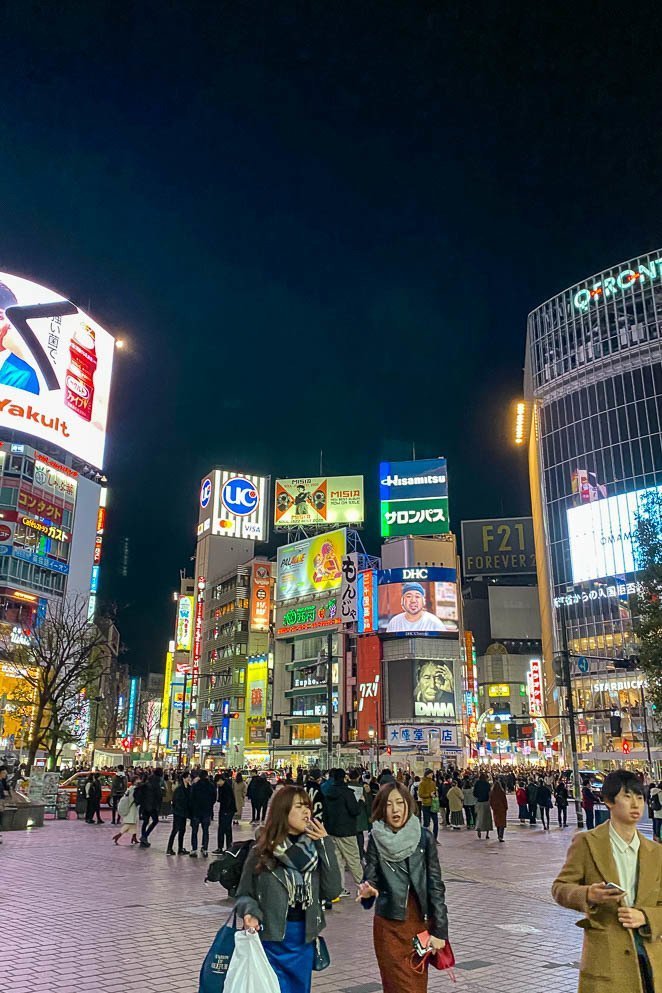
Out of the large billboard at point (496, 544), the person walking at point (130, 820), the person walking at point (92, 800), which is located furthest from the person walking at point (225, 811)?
the large billboard at point (496, 544)

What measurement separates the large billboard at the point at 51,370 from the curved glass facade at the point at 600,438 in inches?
1984

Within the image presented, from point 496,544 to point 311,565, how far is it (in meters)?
54.1

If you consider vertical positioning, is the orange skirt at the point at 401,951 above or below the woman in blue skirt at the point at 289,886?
below

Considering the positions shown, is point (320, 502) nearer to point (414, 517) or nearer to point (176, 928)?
point (414, 517)

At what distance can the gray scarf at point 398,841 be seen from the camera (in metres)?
5.01

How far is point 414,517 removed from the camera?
260ft

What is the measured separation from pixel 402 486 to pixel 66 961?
73.2m

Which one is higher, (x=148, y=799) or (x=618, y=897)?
(x=618, y=897)

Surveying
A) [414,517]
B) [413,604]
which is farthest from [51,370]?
[413,604]

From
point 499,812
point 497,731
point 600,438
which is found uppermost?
point 600,438

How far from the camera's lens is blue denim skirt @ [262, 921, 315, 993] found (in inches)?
167

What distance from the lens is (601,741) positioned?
7306cm

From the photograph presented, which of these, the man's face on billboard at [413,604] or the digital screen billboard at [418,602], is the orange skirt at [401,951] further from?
the man's face on billboard at [413,604]

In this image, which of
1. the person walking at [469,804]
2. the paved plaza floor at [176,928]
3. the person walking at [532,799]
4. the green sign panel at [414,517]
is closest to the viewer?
the paved plaza floor at [176,928]
